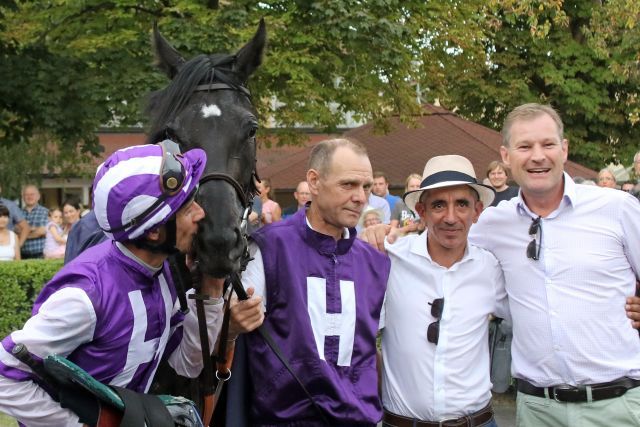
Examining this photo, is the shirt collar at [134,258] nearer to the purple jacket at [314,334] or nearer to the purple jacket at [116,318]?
the purple jacket at [116,318]

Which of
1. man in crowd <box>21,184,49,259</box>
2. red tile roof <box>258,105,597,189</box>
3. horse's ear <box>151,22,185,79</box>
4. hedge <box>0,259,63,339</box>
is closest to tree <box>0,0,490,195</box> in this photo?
red tile roof <box>258,105,597,189</box>

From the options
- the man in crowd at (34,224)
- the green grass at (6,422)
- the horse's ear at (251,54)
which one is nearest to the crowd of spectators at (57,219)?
the man in crowd at (34,224)

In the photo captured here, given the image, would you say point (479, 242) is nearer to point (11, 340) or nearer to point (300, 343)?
point (300, 343)

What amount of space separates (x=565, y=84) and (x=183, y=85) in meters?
18.6

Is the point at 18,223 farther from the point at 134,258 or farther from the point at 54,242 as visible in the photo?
the point at 134,258

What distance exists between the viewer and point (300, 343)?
3.36m

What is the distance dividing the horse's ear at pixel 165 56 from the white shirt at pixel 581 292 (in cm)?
190

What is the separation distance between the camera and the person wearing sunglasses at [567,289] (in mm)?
3523

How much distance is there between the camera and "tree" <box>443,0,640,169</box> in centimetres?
2108

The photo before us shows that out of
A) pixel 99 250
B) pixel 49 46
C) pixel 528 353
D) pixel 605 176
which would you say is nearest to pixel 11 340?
pixel 99 250

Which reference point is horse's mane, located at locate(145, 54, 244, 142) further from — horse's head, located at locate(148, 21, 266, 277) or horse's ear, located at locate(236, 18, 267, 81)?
horse's ear, located at locate(236, 18, 267, 81)

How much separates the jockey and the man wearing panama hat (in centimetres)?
124

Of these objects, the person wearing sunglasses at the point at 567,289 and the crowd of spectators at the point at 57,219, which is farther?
the crowd of spectators at the point at 57,219

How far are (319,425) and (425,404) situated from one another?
524 mm
